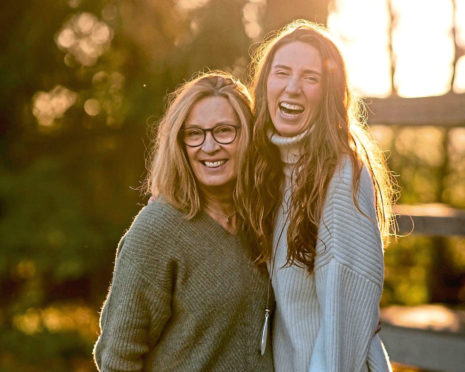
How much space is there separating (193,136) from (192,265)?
440 mm

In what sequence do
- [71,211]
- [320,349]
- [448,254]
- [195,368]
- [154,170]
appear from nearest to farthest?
1. [320,349]
2. [195,368]
3. [154,170]
4. [71,211]
5. [448,254]

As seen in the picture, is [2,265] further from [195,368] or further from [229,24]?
[195,368]

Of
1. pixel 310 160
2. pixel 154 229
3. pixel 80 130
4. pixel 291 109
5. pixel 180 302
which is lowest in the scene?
pixel 180 302

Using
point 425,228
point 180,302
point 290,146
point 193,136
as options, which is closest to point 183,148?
point 193,136

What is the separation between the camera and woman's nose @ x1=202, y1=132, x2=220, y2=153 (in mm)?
2244

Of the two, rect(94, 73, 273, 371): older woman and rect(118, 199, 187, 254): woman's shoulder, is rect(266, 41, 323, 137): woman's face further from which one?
rect(118, 199, 187, 254): woman's shoulder

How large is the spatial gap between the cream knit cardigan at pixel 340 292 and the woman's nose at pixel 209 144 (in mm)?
280

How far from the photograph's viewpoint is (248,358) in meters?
2.20

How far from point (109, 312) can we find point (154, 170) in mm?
515

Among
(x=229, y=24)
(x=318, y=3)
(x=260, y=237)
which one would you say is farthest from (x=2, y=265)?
(x=260, y=237)

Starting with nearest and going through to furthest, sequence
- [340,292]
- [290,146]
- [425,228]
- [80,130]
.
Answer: [340,292]
[290,146]
[425,228]
[80,130]

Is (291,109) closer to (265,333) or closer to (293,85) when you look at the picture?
(293,85)

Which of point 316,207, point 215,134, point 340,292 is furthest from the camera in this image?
point 215,134

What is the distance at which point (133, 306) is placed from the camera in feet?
6.98
